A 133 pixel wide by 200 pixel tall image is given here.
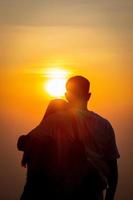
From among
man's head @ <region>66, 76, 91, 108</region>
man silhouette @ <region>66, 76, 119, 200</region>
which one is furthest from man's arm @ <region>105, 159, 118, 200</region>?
man's head @ <region>66, 76, 91, 108</region>

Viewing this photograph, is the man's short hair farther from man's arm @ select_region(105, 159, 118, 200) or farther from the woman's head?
man's arm @ select_region(105, 159, 118, 200)

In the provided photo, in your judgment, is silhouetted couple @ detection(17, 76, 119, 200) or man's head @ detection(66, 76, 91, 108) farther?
man's head @ detection(66, 76, 91, 108)

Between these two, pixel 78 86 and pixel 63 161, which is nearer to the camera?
pixel 63 161

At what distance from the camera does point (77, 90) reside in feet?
3.59

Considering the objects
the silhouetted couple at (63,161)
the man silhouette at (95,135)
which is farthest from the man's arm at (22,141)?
the man silhouette at (95,135)

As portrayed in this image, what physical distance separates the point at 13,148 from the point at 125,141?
0.69 meters

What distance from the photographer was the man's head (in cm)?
109

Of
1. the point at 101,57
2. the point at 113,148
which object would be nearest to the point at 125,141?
the point at 101,57

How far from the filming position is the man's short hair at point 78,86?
3.59 feet

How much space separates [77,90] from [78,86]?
11 mm

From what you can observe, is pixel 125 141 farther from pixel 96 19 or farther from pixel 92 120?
pixel 92 120

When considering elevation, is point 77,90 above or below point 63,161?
above

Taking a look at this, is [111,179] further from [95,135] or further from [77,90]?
[77,90]

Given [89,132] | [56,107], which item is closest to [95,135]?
[89,132]
